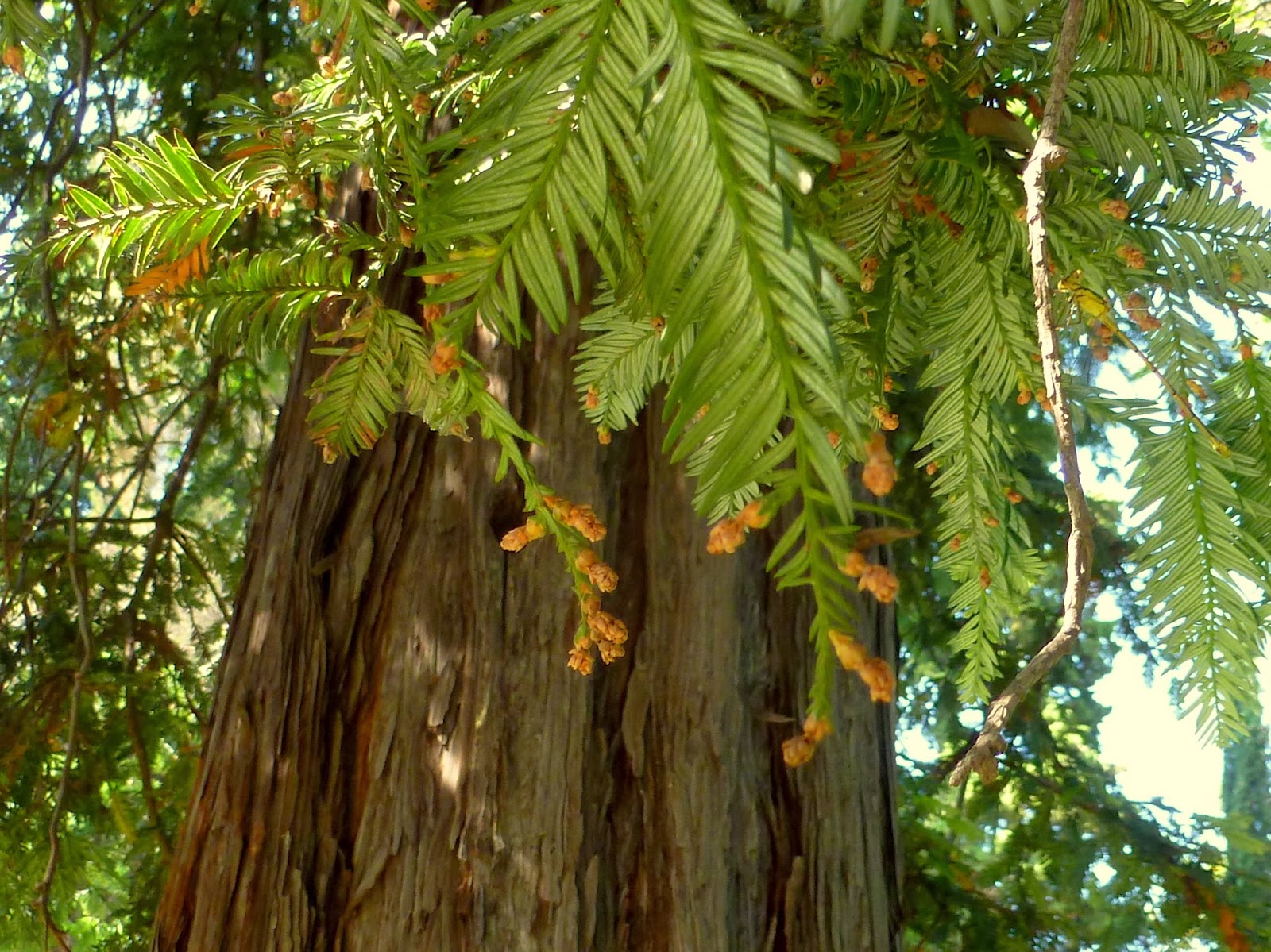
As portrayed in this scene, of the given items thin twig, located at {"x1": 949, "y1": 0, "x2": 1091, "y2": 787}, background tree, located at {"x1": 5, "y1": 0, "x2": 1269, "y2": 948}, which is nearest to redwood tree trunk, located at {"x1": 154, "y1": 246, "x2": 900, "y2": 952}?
background tree, located at {"x1": 5, "y1": 0, "x2": 1269, "y2": 948}

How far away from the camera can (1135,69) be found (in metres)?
0.72

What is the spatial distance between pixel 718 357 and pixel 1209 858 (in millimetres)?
1801

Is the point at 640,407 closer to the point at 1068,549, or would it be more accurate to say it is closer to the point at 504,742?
the point at 504,742

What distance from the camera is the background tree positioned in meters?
0.43

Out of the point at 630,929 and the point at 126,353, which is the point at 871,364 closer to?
the point at 630,929

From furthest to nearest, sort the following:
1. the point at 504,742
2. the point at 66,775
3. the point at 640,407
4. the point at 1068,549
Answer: the point at 66,775 < the point at 504,742 < the point at 640,407 < the point at 1068,549

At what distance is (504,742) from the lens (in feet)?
3.61

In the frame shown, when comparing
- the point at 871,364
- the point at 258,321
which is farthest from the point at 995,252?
the point at 258,321

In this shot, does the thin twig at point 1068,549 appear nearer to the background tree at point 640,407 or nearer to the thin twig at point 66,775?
the background tree at point 640,407

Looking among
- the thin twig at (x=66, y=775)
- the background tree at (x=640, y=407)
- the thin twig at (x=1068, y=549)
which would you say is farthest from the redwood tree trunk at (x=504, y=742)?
the thin twig at (x=1068, y=549)

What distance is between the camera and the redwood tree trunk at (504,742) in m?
1.04

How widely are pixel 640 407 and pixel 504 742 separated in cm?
41

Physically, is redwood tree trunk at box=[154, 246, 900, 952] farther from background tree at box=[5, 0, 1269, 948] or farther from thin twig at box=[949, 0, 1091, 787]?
thin twig at box=[949, 0, 1091, 787]

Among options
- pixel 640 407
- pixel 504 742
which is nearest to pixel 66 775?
pixel 504 742
